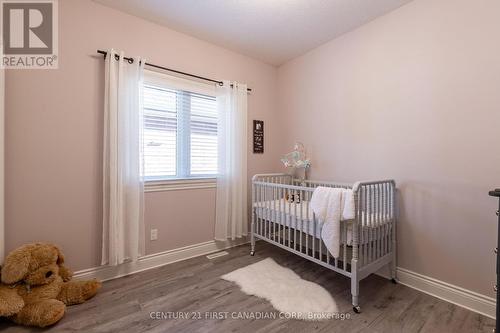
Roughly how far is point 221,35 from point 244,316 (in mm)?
2604

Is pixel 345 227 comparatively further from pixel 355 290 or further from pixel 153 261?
pixel 153 261

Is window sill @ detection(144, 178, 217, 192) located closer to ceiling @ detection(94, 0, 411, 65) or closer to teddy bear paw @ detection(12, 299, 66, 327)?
teddy bear paw @ detection(12, 299, 66, 327)

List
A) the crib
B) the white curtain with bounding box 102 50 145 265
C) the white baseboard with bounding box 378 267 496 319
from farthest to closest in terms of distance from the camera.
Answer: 1. the white curtain with bounding box 102 50 145 265
2. the crib
3. the white baseboard with bounding box 378 267 496 319

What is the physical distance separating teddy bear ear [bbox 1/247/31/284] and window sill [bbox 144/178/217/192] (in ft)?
3.09

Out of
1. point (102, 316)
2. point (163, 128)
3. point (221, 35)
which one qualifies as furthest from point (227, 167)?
point (102, 316)

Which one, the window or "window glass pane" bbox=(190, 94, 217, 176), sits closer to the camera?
the window

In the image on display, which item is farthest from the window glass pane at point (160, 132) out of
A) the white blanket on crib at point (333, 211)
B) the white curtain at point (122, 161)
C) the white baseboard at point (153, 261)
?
the white blanket on crib at point (333, 211)

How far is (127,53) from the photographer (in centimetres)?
210

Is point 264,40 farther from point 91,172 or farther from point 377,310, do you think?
point 377,310

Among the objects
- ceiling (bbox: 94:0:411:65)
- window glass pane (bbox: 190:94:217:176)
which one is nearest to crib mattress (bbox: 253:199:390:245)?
window glass pane (bbox: 190:94:217:176)

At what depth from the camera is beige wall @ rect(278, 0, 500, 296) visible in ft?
5.16

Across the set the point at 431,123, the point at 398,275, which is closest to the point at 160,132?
the point at 431,123

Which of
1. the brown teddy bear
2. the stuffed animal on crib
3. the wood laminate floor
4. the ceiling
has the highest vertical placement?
the ceiling

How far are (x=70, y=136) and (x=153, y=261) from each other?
1.35m
